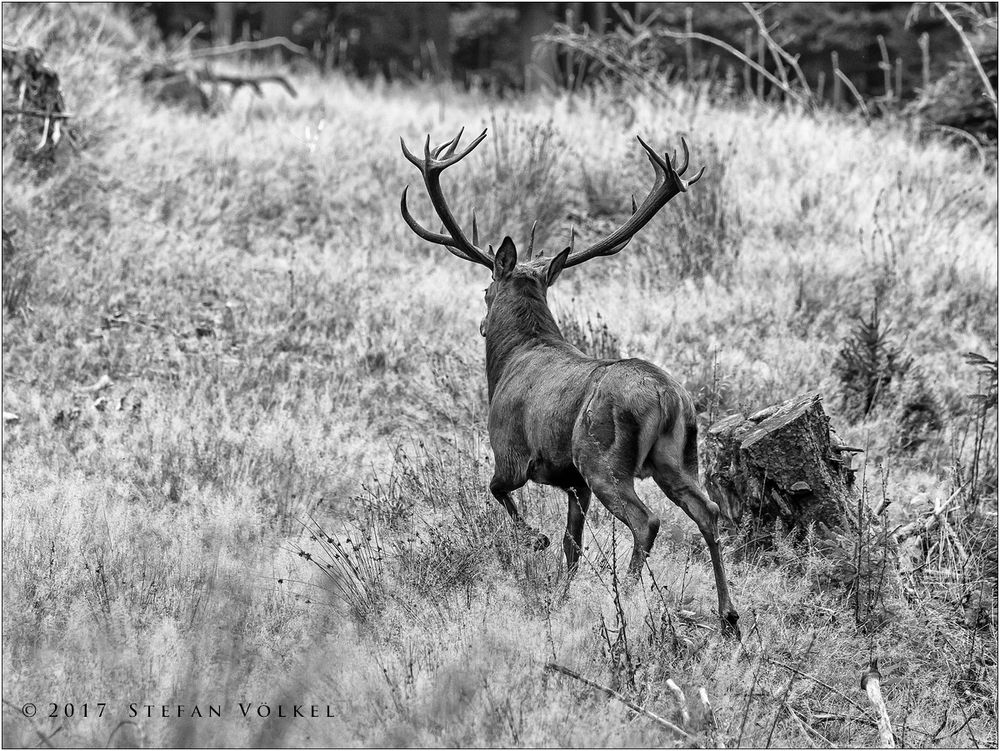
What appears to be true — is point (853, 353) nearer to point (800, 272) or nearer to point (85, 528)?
point (800, 272)

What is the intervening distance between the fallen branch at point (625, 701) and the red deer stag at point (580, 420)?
64 cm

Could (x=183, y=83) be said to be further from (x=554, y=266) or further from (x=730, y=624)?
(x=730, y=624)

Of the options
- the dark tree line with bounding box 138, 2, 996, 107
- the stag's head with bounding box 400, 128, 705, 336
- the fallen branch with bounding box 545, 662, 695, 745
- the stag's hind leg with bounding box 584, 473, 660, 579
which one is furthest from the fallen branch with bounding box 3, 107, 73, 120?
the dark tree line with bounding box 138, 2, 996, 107

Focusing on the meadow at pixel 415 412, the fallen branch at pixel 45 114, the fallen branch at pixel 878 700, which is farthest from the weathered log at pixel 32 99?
the fallen branch at pixel 878 700

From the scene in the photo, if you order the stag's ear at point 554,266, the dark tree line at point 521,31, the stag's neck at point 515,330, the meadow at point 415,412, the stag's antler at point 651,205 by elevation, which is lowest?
the meadow at point 415,412

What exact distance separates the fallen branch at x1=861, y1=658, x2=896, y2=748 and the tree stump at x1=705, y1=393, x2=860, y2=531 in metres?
1.06

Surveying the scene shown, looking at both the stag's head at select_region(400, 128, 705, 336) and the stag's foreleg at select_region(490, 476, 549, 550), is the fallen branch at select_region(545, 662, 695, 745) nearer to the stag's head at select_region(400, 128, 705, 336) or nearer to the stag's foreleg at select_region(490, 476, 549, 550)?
the stag's foreleg at select_region(490, 476, 549, 550)

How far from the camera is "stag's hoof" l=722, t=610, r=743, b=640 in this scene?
4906mm

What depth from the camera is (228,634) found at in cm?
488

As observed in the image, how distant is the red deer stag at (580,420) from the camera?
4820 millimetres

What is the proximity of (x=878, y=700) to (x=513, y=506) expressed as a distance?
1.82 m

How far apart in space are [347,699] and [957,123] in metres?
12.5

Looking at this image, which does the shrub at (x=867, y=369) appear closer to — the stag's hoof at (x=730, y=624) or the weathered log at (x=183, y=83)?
the stag's hoof at (x=730, y=624)

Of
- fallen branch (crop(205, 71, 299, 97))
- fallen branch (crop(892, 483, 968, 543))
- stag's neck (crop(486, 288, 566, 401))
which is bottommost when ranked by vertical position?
fallen branch (crop(892, 483, 968, 543))
